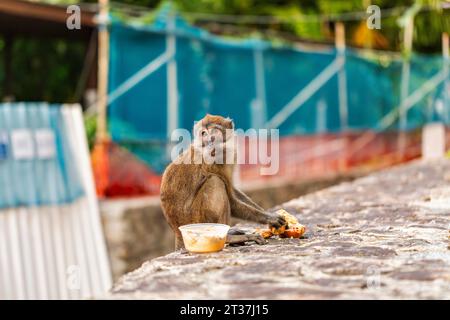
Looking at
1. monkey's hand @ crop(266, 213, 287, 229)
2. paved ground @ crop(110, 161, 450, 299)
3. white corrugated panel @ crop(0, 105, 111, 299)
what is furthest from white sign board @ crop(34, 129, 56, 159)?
monkey's hand @ crop(266, 213, 287, 229)

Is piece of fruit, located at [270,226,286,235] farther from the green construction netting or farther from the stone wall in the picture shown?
the green construction netting

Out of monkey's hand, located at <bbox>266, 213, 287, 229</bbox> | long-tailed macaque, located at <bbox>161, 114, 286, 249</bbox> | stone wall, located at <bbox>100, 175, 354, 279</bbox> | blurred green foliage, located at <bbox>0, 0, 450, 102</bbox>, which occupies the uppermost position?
blurred green foliage, located at <bbox>0, 0, 450, 102</bbox>

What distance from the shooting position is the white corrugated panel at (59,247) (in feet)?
25.0

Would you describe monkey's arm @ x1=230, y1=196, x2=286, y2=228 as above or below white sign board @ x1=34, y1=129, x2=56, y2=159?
below

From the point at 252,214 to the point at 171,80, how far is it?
617cm

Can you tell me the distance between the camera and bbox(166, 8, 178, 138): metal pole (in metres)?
10.5

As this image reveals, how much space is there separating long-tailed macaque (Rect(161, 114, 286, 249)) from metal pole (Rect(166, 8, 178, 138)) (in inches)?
235

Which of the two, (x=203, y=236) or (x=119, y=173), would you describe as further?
(x=119, y=173)

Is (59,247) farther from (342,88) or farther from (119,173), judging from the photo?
(342,88)

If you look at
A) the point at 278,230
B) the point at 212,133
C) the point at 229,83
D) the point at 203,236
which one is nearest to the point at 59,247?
the point at 278,230

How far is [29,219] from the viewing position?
786cm

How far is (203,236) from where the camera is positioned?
13.7 ft

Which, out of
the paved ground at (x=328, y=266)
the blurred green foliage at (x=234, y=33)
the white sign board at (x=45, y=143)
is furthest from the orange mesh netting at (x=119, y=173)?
the paved ground at (x=328, y=266)
